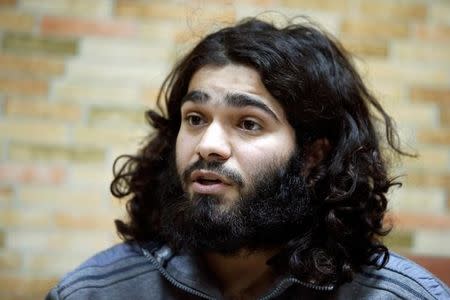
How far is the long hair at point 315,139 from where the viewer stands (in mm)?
1402

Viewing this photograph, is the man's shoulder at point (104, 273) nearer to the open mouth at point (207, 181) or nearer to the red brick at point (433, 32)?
the open mouth at point (207, 181)

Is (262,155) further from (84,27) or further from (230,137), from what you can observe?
(84,27)

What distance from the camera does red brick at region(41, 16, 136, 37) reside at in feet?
6.66

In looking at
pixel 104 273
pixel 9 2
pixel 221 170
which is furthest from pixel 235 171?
pixel 9 2

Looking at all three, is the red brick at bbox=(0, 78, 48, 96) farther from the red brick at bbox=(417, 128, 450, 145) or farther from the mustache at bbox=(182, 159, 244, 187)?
the red brick at bbox=(417, 128, 450, 145)

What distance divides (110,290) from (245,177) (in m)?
0.44

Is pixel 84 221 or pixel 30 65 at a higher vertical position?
pixel 30 65

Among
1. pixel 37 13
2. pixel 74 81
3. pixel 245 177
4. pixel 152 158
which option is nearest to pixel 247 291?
pixel 245 177

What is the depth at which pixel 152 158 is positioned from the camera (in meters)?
1.67

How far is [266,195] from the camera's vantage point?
1.39 meters

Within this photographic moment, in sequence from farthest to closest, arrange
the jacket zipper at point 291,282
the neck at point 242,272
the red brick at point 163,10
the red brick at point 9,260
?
the red brick at point 163,10
the red brick at point 9,260
the neck at point 242,272
the jacket zipper at point 291,282

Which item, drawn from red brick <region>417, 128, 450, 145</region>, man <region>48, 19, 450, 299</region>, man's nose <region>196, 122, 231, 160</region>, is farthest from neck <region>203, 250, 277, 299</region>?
red brick <region>417, 128, 450, 145</region>

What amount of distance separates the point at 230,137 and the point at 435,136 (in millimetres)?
1051

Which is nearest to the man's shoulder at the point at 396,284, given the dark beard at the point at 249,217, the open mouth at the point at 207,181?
the dark beard at the point at 249,217
